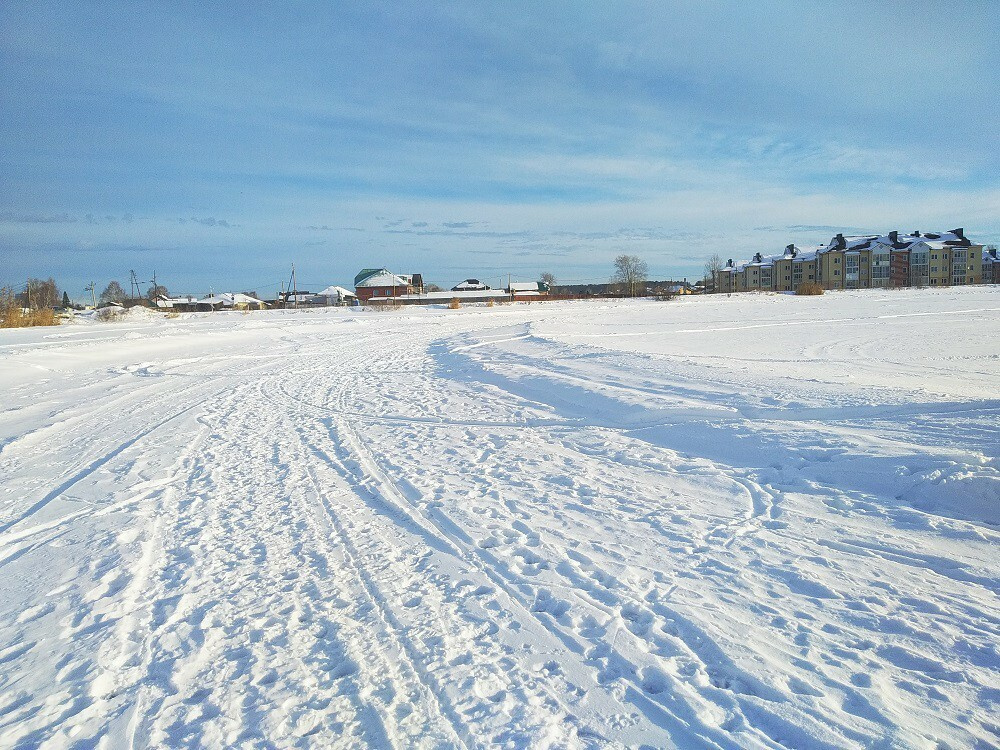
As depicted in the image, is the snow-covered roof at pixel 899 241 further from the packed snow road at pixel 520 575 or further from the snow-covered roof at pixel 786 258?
the packed snow road at pixel 520 575

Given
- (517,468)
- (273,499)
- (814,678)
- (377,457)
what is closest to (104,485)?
(273,499)

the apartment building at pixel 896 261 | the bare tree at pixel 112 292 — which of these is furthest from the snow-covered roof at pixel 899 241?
the bare tree at pixel 112 292

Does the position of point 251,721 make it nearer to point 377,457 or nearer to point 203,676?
point 203,676

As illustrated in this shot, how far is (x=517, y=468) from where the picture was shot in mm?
6930

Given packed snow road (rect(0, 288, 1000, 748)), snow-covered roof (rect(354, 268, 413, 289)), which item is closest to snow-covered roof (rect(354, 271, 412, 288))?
snow-covered roof (rect(354, 268, 413, 289))

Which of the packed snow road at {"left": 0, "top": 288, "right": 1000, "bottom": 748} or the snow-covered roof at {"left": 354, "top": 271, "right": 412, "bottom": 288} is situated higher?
the snow-covered roof at {"left": 354, "top": 271, "right": 412, "bottom": 288}

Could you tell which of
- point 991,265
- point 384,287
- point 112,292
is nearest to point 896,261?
point 991,265

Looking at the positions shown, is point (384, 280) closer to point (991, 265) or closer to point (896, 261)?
point (896, 261)

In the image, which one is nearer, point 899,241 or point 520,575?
point 520,575

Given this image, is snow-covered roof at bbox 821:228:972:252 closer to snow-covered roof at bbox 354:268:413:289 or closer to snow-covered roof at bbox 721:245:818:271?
snow-covered roof at bbox 721:245:818:271

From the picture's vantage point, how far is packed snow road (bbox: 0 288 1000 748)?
289cm

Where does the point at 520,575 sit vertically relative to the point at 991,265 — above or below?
below

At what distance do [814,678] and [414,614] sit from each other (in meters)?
2.29

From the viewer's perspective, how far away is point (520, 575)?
169 inches
